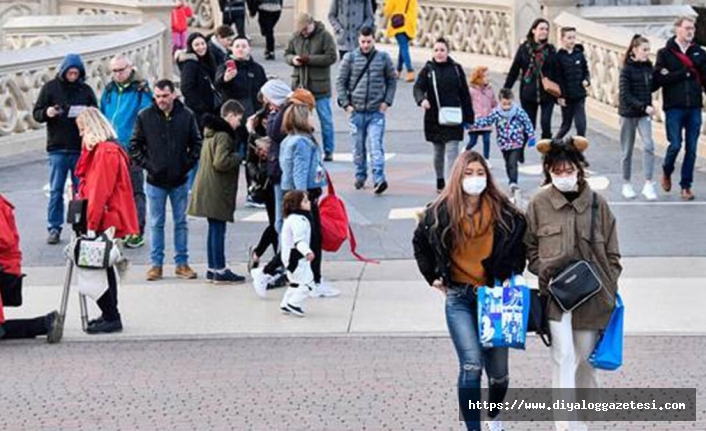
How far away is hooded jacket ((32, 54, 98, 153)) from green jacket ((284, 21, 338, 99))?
4.24 metres

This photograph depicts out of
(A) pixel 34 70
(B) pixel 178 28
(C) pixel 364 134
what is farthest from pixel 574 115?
(B) pixel 178 28

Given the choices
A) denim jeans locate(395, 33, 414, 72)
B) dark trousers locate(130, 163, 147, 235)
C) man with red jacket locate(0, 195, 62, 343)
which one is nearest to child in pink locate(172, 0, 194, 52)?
denim jeans locate(395, 33, 414, 72)

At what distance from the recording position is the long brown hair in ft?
30.9

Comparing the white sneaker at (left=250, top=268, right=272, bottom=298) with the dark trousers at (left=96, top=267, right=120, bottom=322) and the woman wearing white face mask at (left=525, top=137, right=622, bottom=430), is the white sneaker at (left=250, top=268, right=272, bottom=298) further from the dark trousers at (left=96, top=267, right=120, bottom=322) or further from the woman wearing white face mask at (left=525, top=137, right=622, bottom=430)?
the woman wearing white face mask at (left=525, top=137, right=622, bottom=430)

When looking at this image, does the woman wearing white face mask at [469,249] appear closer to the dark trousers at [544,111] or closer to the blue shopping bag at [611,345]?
the blue shopping bag at [611,345]

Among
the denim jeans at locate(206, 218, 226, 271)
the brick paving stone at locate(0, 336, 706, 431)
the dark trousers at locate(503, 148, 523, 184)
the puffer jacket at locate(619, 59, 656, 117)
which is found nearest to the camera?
the brick paving stone at locate(0, 336, 706, 431)

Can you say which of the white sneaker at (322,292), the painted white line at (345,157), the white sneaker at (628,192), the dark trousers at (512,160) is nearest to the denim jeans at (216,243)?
the white sneaker at (322,292)

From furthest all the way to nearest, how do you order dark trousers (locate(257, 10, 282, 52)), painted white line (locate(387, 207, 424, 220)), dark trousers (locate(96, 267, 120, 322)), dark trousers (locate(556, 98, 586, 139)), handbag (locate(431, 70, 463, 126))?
dark trousers (locate(257, 10, 282, 52)) → dark trousers (locate(556, 98, 586, 139)) → handbag (locate(431, 70, 463, 126)) → painted white line (locate(387, 207, 424, 220)) → dark trousers (locate(96, 267, 120, 322))

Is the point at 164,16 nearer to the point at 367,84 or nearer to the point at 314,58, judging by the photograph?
the point at 314,58

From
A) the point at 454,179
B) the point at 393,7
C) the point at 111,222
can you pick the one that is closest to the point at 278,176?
the point at 111,222

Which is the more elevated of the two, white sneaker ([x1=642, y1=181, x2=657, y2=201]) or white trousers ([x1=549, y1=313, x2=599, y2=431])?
white trousers ([x1=549, y1=313, x2=599, y2=431])

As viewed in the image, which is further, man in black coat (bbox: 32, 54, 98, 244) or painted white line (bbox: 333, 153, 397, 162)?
painted white line (bbox: 333, 153, 397, 162)

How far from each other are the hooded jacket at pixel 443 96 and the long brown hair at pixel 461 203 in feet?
28.6

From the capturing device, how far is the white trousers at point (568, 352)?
939 cm
